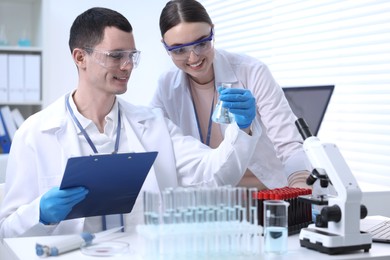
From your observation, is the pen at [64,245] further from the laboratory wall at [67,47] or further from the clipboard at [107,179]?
the laboratory wall at [67,47]

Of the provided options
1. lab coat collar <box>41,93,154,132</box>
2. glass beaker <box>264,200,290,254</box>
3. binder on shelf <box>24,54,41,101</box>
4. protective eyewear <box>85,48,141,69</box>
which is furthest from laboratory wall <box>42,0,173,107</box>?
glass beaker <box>264,200,290,254</box>

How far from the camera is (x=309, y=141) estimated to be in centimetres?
150

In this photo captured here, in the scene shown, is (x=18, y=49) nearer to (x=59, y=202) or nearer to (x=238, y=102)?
(x=238, y=102)

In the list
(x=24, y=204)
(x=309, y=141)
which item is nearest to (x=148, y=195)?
(x=309, y=141)

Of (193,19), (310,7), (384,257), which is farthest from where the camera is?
(310,7)

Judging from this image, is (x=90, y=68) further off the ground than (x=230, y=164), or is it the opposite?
(x=90, y=68)

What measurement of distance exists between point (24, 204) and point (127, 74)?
1.76 feet

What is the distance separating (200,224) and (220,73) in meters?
1.14

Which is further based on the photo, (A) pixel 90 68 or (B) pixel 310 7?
(B) pixel 310 7

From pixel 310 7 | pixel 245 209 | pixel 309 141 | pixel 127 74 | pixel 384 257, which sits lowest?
pixel 384 257

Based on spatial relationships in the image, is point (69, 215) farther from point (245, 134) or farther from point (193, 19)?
point (193, 19)

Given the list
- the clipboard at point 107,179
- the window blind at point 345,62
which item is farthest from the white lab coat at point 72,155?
the window blind at point 345,62

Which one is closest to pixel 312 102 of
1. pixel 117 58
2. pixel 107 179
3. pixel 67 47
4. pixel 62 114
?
pixel 117 58

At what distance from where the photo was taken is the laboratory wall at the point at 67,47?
14.0 ft
